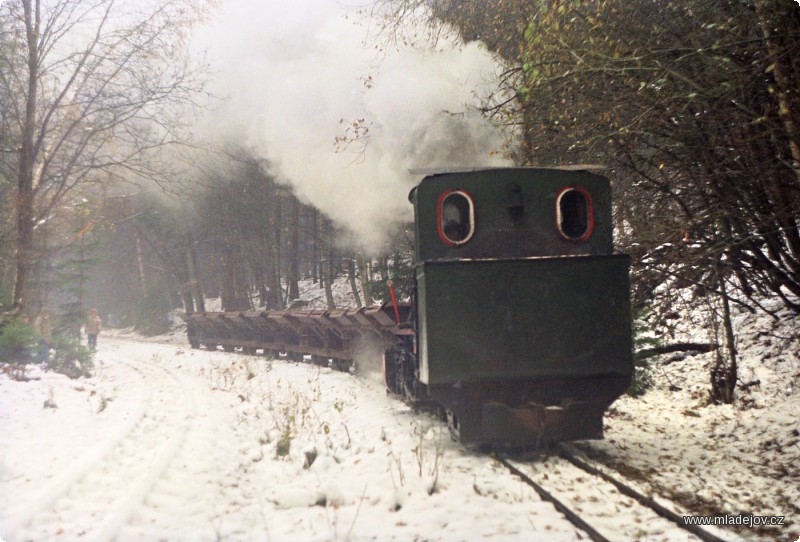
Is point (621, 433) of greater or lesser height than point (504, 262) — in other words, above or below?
below

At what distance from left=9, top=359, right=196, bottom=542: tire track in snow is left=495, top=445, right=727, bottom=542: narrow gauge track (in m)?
Answer: 3.03

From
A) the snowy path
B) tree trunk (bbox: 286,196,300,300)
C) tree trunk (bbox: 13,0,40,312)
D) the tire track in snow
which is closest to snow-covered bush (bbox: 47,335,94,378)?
tree trunk (bbox: 13,0,40,312)

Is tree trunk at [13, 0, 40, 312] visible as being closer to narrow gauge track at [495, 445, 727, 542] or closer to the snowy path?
the snowy path

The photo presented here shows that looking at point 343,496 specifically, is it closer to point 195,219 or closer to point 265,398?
point 265,398

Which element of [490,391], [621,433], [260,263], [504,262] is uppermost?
[260,263]

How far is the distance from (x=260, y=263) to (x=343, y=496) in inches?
1018

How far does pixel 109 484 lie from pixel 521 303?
12.7 feet

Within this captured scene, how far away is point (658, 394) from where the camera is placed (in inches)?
369

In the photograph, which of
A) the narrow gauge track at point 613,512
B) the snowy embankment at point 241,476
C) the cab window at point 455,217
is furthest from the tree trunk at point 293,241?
the narrow gauge track at point 613,512

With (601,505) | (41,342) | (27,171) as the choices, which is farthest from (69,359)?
(601,505)

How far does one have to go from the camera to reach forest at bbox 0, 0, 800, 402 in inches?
216

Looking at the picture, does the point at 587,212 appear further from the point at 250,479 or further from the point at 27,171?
the point at 27,171

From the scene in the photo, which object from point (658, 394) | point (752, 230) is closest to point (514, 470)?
point (752, 230)

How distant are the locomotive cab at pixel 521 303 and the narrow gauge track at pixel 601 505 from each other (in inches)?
17.7
